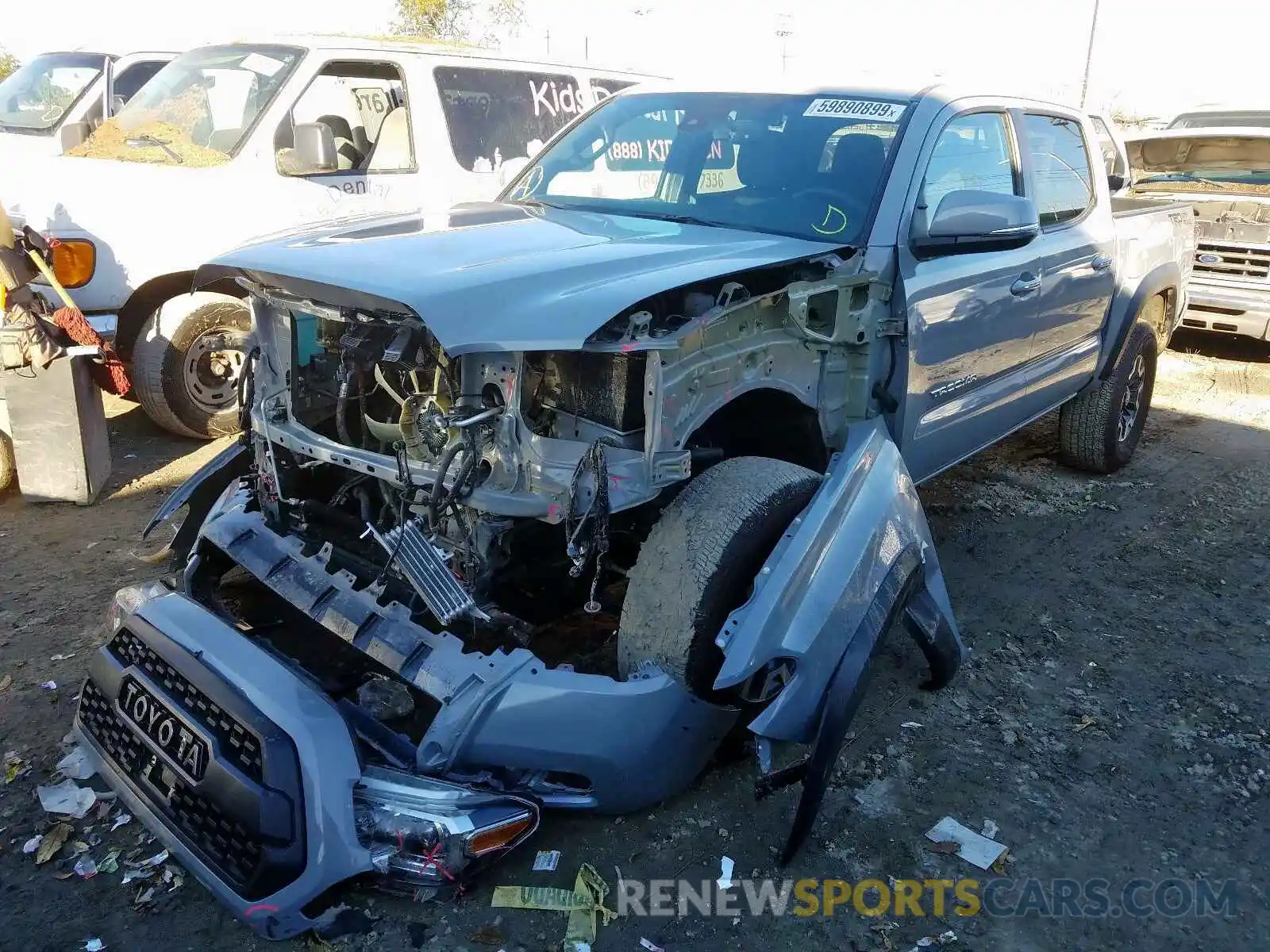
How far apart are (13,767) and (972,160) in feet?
12.6

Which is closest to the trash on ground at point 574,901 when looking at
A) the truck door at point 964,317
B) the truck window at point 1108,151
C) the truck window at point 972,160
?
the truck door at point 964,317

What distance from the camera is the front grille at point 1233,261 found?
300 inches

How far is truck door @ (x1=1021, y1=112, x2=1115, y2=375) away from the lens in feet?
13.7

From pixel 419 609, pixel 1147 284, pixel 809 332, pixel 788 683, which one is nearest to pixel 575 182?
pixel 809 332

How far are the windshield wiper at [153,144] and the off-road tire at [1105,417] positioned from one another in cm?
510

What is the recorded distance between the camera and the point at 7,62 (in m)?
27.2

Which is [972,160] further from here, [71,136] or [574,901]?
[71,136]

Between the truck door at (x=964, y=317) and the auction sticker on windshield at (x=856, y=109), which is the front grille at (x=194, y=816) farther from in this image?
the auction sticker on windshield at (x=856, y=109)

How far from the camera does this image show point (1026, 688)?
3350mm

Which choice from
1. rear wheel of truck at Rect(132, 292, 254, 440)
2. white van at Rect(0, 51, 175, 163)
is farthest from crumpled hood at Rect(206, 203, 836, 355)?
white van at Rect(0, 51, 175, 163)

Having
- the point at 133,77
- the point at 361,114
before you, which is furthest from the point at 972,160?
the point at 133,77

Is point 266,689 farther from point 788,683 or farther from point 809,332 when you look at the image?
point 809,332

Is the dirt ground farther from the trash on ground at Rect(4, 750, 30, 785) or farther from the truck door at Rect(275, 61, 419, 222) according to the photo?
the truck door at Rect(275, 61, 419, 222)

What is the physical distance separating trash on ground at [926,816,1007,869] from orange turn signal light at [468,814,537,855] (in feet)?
3.66
